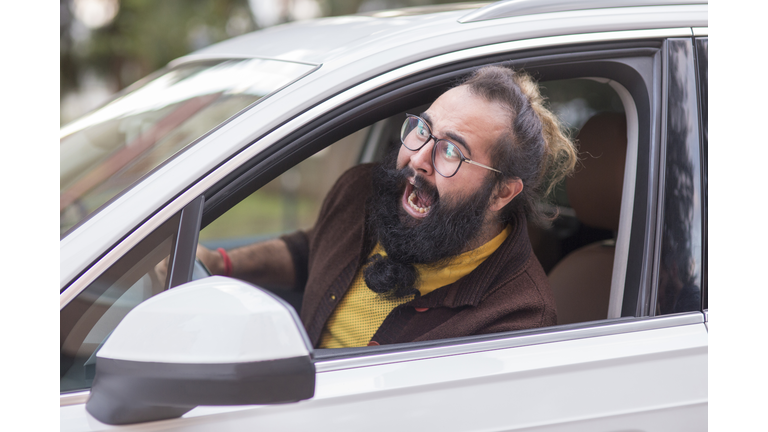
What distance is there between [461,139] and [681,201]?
639mm

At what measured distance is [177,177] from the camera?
119cm

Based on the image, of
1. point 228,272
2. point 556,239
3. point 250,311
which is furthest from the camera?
point 556,239

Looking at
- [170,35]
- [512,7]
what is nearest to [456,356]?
[512,7]

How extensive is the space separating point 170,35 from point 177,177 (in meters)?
6.85

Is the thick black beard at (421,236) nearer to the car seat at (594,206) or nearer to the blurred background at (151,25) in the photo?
the car seat at (594,206)

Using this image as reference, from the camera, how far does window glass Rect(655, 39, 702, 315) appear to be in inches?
56.2

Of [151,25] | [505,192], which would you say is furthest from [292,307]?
[151,25]

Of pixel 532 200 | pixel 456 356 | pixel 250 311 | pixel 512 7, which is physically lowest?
pixel 250 311

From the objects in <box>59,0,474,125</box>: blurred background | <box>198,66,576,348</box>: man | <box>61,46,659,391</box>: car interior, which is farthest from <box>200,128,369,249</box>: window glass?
<box>198,66,576,348</box>: man

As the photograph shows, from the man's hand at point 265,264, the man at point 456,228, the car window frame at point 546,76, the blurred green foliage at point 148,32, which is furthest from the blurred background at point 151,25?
the car window frame at point 546,76

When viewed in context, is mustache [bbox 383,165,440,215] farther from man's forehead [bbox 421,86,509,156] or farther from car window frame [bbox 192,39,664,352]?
car window frame [bbox 192,39,664,352]

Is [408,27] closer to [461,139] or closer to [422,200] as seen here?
[461,139]

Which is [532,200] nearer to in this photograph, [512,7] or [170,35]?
[512,7]

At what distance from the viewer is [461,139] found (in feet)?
5.68
